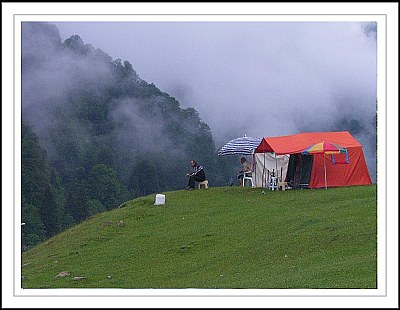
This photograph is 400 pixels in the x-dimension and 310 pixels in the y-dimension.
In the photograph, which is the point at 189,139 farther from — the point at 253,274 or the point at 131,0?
the point at 131,0

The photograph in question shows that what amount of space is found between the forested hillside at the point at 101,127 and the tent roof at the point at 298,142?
26.6 ft

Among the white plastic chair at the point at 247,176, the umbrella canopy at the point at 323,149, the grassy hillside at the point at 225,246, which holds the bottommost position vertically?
the grassy hillside at the point at 225,246

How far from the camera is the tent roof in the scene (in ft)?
55.2

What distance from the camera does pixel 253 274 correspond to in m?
9.77

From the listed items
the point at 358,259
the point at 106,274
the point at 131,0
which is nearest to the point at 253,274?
the point at 358,259

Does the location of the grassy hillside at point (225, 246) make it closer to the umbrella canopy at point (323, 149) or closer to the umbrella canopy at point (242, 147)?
the umbrella canopy at point (323, 149)

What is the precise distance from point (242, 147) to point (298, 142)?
1.86 meters

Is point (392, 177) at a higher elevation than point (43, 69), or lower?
lower

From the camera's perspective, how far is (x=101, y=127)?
2855 centimetres

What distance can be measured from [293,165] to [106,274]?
753 cm

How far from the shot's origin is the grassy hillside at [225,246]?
9586 mm

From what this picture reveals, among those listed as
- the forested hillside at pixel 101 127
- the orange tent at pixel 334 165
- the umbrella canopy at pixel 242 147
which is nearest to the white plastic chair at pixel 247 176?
the umbrella canopy at pixel 242 147

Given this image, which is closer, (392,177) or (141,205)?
(392,177)

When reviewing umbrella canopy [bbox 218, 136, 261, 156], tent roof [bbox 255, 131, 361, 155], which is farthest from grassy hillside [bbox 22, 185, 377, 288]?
umbrella canopy [bbox 218, 136, 261, 156]
